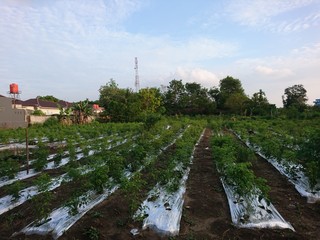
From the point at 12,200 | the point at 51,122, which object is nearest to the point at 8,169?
the point at 12,200

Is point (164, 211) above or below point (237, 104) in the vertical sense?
below

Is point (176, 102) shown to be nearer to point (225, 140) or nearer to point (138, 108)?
point (138, 108)

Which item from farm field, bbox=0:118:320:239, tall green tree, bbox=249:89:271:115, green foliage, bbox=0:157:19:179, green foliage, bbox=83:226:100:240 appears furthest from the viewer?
tall green tree, bbox=249:89:271:115

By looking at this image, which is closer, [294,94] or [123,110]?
[123,110]

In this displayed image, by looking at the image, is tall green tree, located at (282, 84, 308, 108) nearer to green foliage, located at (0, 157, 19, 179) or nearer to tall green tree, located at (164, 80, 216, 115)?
tall green tree, located at (164, 80, 216, 115)

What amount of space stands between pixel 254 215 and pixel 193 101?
41151 millimetres

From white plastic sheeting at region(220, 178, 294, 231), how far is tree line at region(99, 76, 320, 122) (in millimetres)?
25736

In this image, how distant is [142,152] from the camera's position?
6359 mm

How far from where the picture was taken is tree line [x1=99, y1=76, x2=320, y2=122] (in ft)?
99.6

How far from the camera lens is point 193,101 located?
44562 mm

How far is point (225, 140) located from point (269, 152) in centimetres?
146

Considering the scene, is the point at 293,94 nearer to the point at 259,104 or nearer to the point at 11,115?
the point at 259,104

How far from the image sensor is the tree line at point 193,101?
3034 cm

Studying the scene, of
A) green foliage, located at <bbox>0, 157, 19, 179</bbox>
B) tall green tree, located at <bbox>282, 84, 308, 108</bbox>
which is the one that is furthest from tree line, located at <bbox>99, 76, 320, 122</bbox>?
green foliage, located at <bbox>0, 157, 19, 179</bbox>
